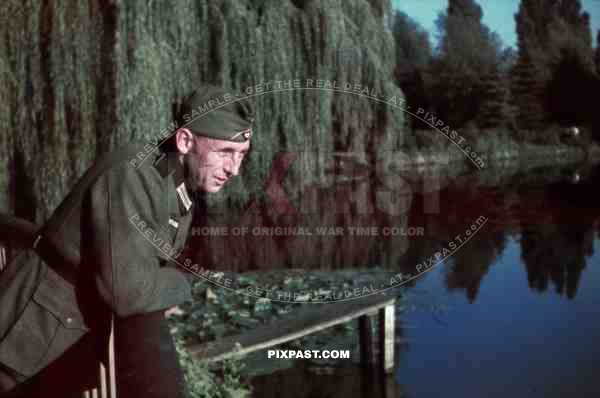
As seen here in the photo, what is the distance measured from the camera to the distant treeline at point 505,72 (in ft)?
86.6

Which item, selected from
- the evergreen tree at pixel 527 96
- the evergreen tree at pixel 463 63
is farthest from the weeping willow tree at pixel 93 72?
the evergreen tree at pixel 527 96

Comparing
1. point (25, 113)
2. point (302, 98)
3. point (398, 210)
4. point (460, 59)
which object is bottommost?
point (398, 210)

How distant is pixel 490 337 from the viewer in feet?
21.7

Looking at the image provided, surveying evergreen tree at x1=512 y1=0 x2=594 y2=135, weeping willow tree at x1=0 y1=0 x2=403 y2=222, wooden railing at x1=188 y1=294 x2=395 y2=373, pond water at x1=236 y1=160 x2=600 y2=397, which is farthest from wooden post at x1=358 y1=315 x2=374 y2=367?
evergreen tree at x1=512 y1=0 x2=594 y2=135

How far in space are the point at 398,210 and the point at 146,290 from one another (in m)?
14.6

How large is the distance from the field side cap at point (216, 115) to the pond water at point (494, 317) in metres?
3.85

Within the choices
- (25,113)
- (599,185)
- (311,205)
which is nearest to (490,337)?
(25,113)

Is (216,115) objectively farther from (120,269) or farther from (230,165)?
(120,269)

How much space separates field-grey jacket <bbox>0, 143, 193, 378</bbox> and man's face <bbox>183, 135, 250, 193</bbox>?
0.03m

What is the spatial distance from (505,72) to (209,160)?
96.0 ft

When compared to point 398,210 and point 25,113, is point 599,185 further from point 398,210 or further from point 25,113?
point 25,113

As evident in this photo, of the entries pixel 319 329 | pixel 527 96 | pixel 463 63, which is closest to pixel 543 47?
pixel 527 96

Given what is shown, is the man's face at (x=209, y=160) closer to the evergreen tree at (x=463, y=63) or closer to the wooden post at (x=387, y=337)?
the wooden post at (x=387, y=337)

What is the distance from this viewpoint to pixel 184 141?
4.21 ft
